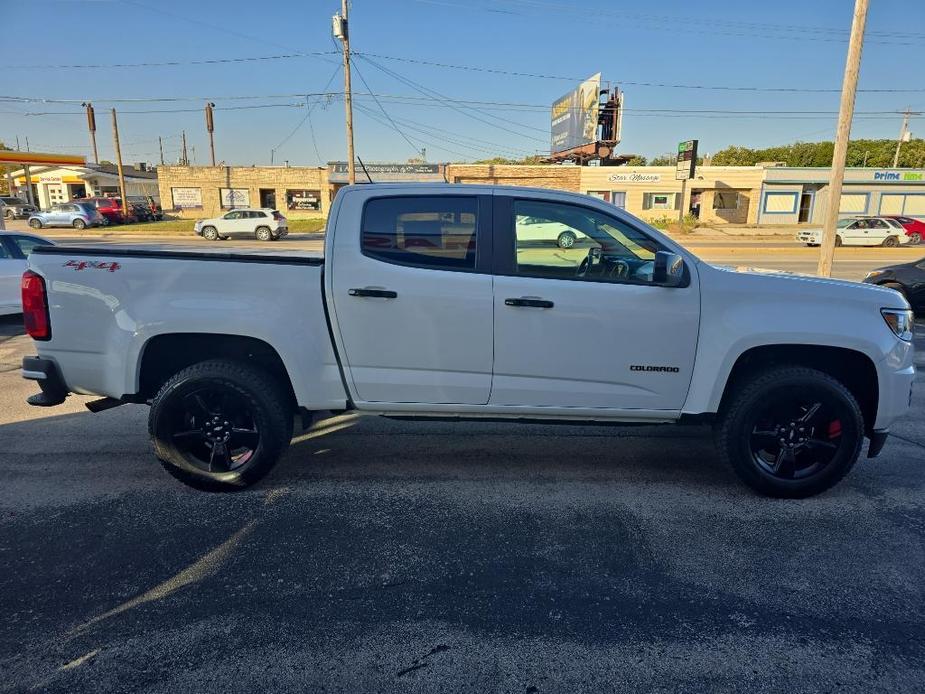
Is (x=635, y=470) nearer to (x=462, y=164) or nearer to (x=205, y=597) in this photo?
(x=205, y=597)

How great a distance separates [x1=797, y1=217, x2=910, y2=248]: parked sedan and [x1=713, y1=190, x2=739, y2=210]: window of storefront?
18.2m

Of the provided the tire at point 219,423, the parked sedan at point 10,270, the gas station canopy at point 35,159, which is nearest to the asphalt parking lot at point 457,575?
the tire at point 219,423

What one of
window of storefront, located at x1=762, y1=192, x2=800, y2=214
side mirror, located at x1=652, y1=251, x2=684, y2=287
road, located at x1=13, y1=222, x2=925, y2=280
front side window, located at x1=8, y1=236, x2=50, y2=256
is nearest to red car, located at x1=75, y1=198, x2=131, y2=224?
road, located at x1=13, y1=222, x2=925, y2=280

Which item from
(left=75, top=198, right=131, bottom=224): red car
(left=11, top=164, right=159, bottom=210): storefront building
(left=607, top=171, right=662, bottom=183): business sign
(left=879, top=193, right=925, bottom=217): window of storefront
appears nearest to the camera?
(left=75, top=198, right=131, bottom=224): red car

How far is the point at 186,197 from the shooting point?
159 feet

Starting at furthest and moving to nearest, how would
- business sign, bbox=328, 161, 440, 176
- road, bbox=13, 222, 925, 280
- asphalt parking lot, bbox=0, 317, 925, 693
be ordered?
business sign, bbox=328, 161, 440, 176
road, bbox=13, 222, 925, 280
asphalt parking lot, bbox=0, 317, 925, 693

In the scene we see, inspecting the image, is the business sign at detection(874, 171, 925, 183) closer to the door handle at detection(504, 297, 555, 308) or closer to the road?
the road

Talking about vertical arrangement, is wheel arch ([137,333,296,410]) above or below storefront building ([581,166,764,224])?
below

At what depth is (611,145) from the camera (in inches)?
1831

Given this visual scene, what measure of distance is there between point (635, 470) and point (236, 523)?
2756 millimetres

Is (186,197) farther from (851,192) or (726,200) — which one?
(851,192)

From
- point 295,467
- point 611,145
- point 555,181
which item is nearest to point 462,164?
point 555,181

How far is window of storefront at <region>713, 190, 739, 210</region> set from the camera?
48.2 metres

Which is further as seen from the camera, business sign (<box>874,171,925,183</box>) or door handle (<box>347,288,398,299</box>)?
business sign (<box>874,171,925,183</box>)
